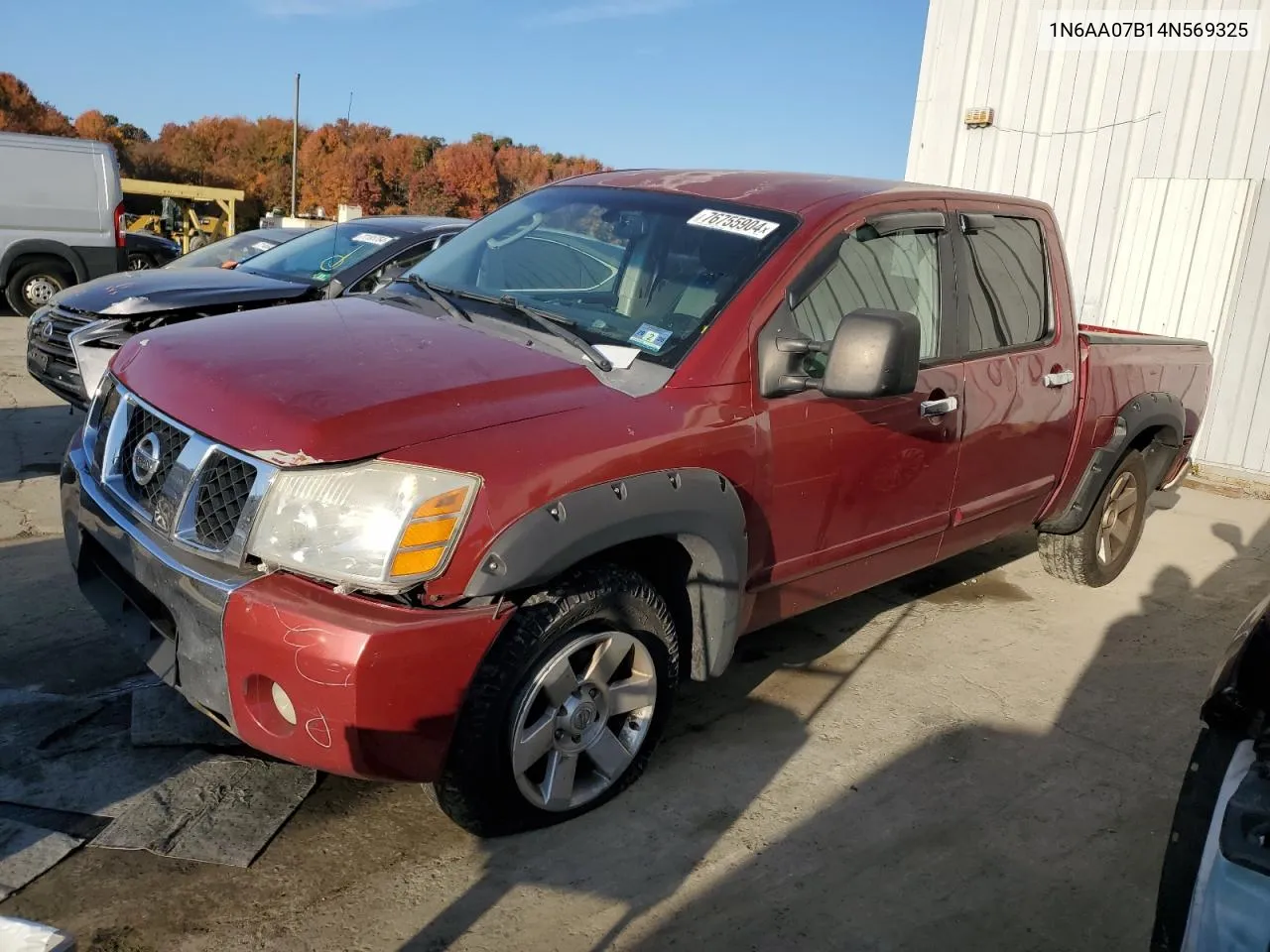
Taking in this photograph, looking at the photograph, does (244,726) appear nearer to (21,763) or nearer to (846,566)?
(21,763)

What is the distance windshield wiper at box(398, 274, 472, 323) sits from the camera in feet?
11.5

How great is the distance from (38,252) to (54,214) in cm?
49

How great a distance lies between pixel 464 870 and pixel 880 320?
1.97 metres

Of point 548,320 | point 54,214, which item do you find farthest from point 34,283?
point 548,320

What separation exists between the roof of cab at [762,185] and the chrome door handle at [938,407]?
0.79 m

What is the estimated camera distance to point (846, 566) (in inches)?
149

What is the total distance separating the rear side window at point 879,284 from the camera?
3.50 m

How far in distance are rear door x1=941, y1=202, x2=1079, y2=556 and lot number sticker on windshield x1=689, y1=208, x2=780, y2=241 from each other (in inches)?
40.1

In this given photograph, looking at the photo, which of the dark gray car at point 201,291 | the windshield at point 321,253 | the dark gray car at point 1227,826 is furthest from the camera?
the windshield at point 321,253

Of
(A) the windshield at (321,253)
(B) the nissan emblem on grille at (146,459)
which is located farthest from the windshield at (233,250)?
(B) the nissan emblem on grille at (146,459)

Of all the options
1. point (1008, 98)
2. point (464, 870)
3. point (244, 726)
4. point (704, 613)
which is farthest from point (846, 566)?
point (1008, 98)

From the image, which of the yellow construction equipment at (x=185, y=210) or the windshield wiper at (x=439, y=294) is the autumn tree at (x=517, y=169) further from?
the windshield wiper at (x=439, y=294)

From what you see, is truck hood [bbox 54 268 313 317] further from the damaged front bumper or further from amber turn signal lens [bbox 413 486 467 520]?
amber turn signal lens [bbox 413 486 467 520]

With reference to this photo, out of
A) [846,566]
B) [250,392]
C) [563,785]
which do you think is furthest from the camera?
[846,566]
